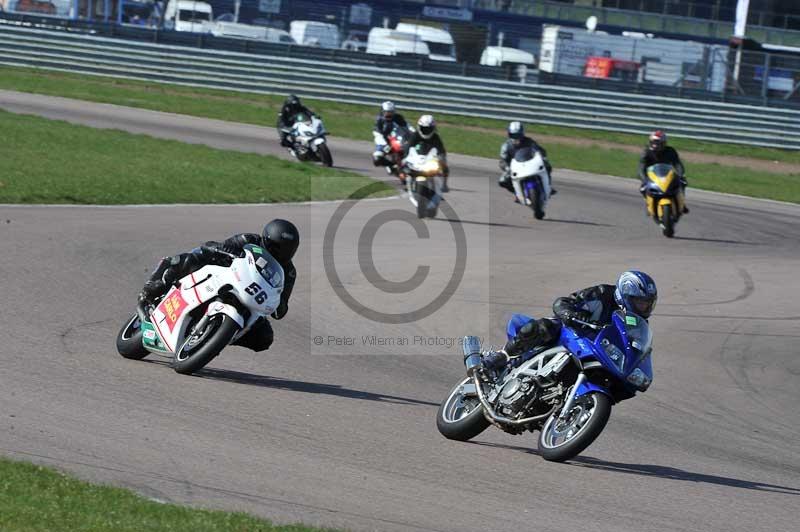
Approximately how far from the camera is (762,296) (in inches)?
602

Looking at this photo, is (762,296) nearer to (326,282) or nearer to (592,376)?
(326,282)

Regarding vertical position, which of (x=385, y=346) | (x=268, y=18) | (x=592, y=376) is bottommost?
(x=385, y=346)

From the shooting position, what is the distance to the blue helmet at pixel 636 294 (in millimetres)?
7586

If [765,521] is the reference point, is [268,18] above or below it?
above

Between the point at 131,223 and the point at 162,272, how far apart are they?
22.7ft

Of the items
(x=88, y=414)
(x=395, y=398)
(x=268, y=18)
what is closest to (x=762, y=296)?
(x=395, y=398)

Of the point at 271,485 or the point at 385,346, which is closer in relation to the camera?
the point at 271,485

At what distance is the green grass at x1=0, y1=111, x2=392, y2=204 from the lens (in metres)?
17.6

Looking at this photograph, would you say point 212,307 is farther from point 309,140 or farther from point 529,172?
point 309,140

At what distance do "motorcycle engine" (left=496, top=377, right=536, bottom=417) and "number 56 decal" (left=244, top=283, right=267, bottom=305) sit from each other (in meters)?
1.87

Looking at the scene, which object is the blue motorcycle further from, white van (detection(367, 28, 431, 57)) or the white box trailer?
white van (detection(367, 28, 431, 57))

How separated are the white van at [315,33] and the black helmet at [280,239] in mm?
28868

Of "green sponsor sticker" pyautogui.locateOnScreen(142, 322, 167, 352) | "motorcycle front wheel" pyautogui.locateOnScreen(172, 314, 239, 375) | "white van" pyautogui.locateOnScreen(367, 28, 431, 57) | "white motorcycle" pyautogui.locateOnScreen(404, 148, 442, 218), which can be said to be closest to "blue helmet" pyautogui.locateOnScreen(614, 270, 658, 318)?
"motorcycle front wheel" pyautogui.locateOnScreen(172, 314, 239, 375)

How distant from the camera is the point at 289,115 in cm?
2541
